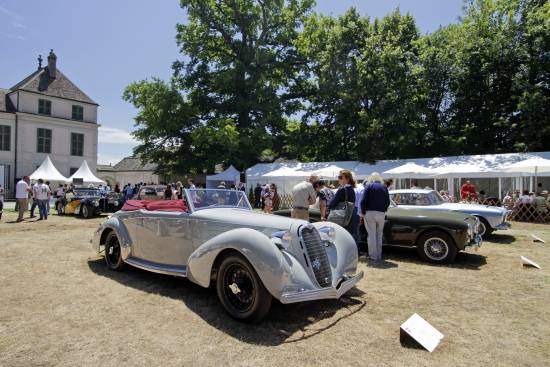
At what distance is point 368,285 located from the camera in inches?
221

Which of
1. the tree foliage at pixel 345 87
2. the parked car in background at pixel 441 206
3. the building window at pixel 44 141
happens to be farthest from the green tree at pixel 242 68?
the parked car in background at pixel 441 206

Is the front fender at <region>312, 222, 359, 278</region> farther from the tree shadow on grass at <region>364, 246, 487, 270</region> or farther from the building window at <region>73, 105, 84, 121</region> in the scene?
the building window at <region>73, 105, 84, 121</region>

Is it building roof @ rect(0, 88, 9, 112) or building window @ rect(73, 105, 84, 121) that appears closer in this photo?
building roof @ rect(0, 88, 9, 112)

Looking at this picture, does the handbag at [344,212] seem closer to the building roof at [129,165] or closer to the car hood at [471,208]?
Result: the car hood at [471,208]

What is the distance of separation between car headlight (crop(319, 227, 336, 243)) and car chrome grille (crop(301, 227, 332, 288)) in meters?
0.44

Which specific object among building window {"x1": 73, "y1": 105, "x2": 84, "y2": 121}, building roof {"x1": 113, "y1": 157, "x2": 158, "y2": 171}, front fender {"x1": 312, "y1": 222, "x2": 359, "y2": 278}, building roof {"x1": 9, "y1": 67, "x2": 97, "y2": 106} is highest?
building roof {"x1": 9, "y1": 67, "x2": 97, "y2": 106}

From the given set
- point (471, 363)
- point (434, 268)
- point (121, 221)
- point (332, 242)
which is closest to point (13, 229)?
point (121, 221)

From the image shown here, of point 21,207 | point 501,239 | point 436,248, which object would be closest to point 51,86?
point 21,207

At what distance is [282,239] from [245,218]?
72 centimetres

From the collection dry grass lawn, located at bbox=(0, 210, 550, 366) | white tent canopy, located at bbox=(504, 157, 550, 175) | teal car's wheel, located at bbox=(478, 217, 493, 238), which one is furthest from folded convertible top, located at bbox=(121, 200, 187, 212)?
white tent canopy, located at bbox=(504, 157, 550, 175)

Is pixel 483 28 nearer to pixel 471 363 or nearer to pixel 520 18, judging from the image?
pixel 520 18

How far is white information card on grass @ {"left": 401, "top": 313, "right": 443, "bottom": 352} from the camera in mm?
A: 3422

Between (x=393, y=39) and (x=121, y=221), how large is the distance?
81.4 feet

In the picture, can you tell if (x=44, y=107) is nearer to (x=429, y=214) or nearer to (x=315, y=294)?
(x=429, y=214)
